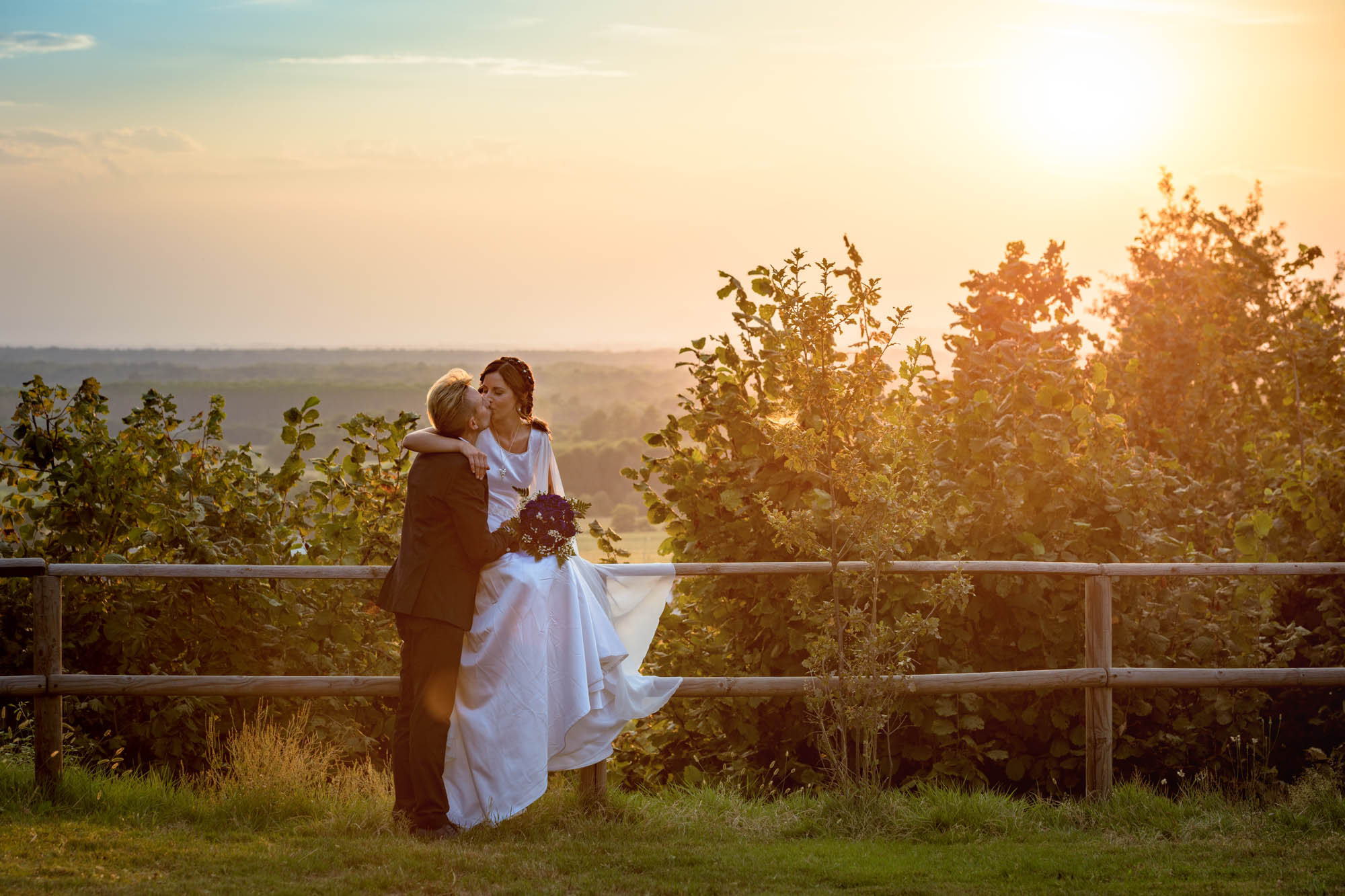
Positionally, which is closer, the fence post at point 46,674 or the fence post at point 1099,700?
the fence post at point 46,674

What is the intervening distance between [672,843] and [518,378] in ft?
7.26

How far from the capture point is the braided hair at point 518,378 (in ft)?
18.7

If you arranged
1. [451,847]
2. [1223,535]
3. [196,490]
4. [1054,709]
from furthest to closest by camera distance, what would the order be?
[1223,535] < [196,490] < [1054,709] < [451,847]

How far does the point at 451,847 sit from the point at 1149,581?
4.73 meters

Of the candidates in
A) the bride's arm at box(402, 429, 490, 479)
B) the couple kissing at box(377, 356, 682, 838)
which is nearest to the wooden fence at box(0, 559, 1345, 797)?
the couple kissing at box(377, 356, 682, 838)

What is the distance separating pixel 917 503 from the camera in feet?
21.0

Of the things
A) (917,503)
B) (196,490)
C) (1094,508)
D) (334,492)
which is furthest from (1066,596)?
(196,490)

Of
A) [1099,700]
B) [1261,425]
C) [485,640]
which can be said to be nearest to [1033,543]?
[1099,700]

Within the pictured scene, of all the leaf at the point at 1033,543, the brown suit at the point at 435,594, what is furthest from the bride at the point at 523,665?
the leaf at the point at 1033,543

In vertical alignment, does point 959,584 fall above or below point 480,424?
below

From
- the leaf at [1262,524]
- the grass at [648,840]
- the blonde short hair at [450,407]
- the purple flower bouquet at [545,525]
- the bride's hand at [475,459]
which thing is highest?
the blonde short hair at [450,407]

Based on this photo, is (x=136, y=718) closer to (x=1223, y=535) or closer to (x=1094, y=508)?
(x=1094, y=508)

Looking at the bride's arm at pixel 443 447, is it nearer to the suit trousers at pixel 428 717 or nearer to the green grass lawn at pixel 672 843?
the suit trousers at pixel 428 717

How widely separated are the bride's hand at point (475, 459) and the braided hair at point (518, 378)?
373 mm
